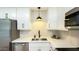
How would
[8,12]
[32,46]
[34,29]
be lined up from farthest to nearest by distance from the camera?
[34,29] → [8,12] → [32,46]

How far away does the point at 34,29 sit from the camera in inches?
176

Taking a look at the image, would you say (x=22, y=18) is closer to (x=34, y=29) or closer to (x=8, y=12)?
(x=8, y=12)

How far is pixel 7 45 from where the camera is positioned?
3.14 meters

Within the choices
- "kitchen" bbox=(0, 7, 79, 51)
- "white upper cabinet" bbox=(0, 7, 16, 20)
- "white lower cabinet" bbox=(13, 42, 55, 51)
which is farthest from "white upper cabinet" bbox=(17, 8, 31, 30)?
"white lower cabinet" bbox=(13, 42, 55, 51)

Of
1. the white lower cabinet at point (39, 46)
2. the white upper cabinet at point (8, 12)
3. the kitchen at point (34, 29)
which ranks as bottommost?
the white lower cabinet at point (39, 46)

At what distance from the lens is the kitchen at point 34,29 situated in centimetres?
310

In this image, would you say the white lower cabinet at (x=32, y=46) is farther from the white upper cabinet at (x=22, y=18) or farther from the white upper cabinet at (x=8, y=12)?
the white upper cabinet at (x=8, y=12)

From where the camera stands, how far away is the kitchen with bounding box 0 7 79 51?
310 cm

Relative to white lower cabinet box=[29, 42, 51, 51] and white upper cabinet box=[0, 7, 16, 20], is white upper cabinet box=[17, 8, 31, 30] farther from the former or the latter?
white lower cabinet box=[29, 42, 51, 51]

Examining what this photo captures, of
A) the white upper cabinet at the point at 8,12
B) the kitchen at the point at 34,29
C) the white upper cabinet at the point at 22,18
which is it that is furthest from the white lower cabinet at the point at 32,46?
the white upper cabinet at the point at 8,12

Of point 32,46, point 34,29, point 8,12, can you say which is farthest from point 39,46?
point 8,12
